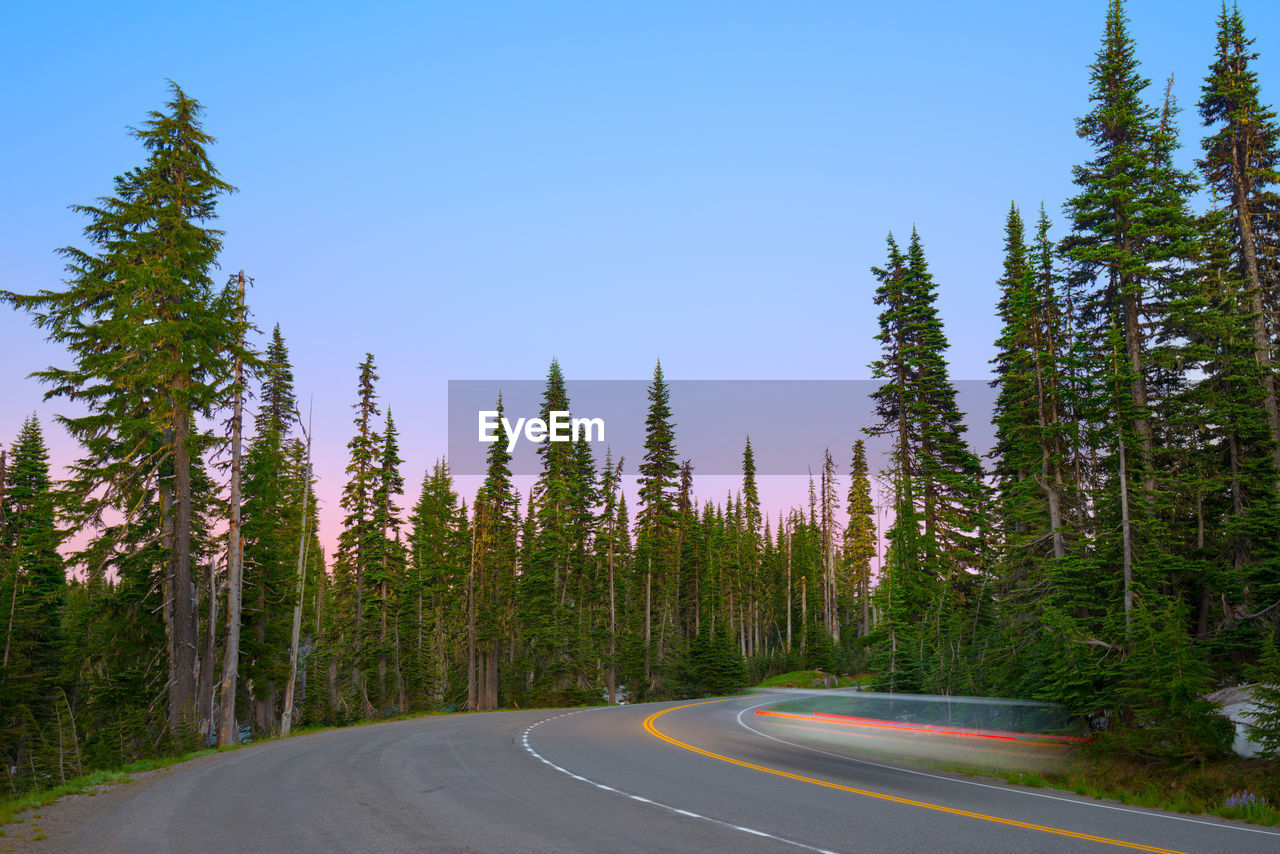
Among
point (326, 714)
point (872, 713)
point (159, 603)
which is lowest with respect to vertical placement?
point (326, 714)

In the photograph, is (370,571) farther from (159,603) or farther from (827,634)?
(827,634)

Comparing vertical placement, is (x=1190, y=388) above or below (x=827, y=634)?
above

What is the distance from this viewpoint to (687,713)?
106ft

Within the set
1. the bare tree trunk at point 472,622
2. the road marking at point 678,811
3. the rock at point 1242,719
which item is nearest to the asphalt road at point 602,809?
the road marking at point 678,811

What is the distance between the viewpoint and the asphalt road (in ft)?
29.9

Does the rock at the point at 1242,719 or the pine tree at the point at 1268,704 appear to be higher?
the pine tree at the point at 1268,704

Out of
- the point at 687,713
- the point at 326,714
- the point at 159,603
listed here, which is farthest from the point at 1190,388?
the point at 326,714

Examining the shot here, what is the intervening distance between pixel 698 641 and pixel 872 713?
37.3 meters

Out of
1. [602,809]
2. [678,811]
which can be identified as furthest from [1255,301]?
[602,809]

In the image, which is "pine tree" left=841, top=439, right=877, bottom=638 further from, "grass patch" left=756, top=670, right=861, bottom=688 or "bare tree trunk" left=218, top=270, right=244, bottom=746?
"bare tree trunk" left=218, top=270, right=244, bottom=746

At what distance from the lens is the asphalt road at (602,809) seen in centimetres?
912

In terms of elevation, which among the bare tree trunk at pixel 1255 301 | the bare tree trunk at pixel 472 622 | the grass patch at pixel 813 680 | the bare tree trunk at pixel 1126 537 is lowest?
the grass patch at pixel 813 680

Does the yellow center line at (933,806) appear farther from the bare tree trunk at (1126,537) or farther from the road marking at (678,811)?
the bare tree trunk at (1126,537)

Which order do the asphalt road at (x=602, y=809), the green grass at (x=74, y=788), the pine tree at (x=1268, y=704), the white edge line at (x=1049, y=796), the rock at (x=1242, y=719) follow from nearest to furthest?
the asphalt road at (x=602, y=809), the white edge line at (x=1049, y=796), the green grass at (x=74, y=788), the pine tree at (x=1268, y=704), the rock at (x=1242, y=719)
